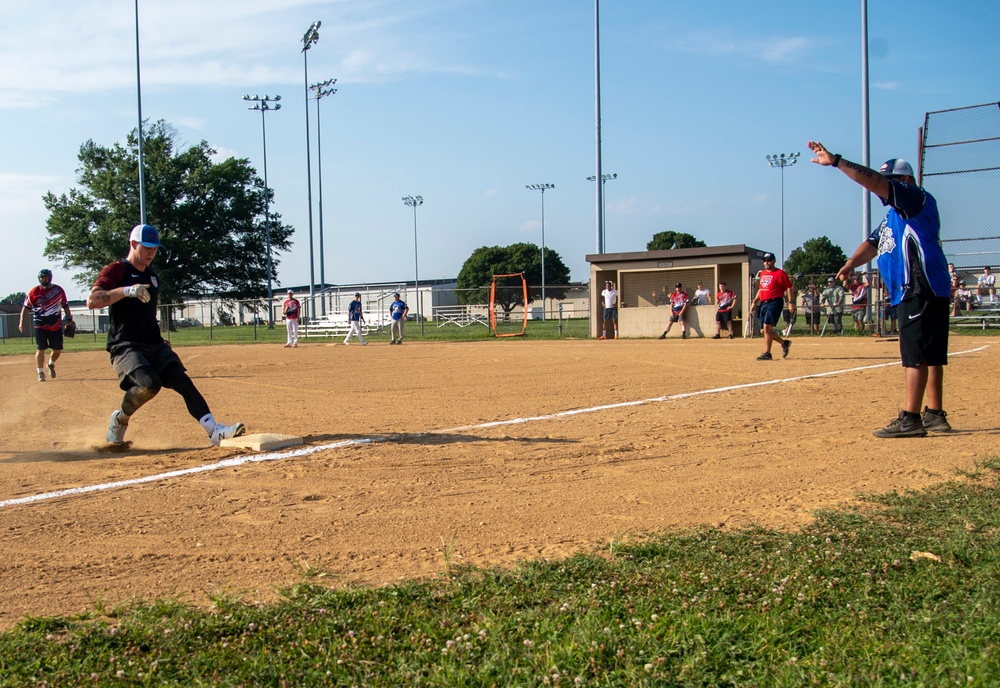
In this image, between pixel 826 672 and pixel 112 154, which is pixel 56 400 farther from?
pixel 112 154

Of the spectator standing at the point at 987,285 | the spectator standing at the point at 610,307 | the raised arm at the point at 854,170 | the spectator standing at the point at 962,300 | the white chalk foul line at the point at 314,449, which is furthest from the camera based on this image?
the spectator standing at the point at 610,307

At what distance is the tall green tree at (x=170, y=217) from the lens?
61688mm

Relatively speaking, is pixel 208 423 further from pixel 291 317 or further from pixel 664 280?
pixel 664 280

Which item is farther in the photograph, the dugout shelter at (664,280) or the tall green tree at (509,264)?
the tall green tree at (509,264)

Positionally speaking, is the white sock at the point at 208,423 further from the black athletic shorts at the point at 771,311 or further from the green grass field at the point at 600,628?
the black athletic shorts at the point at 771,311

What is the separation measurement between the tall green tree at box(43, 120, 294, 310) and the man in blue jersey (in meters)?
60.5

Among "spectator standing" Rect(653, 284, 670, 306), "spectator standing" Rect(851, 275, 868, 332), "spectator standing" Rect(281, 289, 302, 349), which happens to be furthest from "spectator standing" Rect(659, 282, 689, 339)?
"spectator standing" Rect(281, 289, 302, 349)

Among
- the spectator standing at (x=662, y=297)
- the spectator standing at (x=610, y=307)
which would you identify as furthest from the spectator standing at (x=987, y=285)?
the spectator standing at (x=610, y=307)

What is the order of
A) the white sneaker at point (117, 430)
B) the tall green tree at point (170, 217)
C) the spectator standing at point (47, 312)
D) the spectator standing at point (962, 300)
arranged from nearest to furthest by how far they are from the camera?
the white sneaker at point (117, 430) → the spectator standing at point (47, 312) → the spectator standing at point (962, 300) → the tall green tree at point (170, 217)

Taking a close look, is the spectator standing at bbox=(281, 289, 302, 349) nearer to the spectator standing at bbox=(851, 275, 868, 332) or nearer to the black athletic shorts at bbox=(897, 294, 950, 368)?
the spectator standing at bbox=(851, 275, 868, 332)

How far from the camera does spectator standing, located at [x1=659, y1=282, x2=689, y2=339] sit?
26.1m

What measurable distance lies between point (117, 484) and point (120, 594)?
7.22 ft

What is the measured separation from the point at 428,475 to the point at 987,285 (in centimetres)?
2393

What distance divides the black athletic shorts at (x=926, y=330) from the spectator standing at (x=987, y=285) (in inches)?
798
